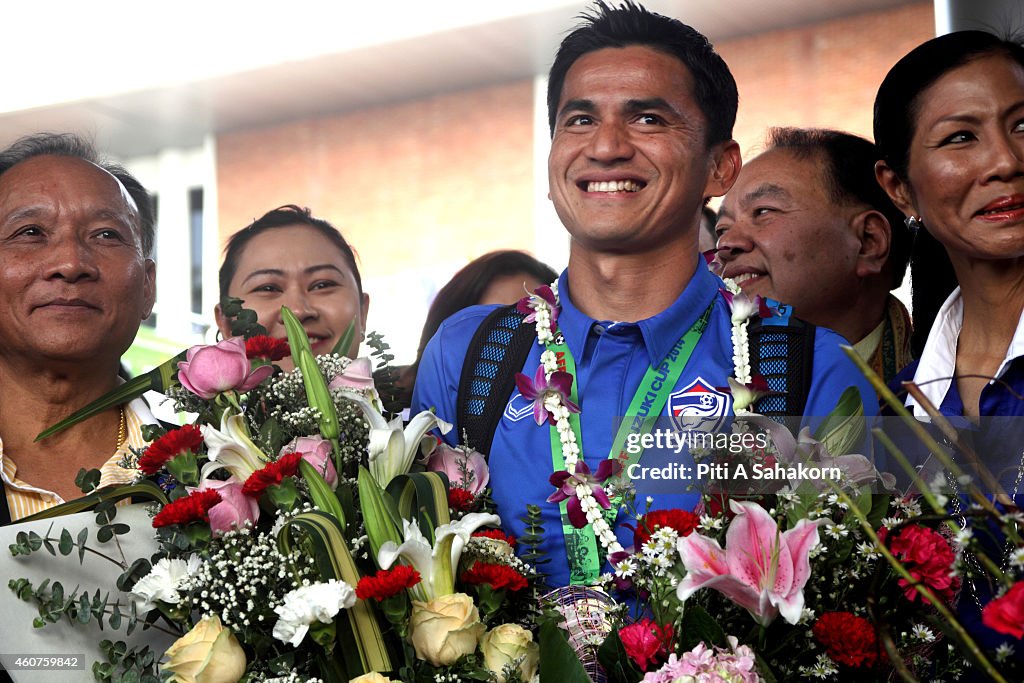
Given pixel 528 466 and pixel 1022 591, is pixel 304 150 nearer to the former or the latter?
pixel 528 466

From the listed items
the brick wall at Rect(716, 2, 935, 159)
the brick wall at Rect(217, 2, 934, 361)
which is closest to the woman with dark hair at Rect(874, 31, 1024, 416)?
the brick wall at Rect(716, 2, 935, 159)

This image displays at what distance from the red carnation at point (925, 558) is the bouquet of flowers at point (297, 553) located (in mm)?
503

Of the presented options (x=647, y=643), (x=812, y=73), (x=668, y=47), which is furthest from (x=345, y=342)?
(x=812, y=73)

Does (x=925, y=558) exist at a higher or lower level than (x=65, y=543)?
lower

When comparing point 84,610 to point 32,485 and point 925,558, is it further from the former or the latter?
point 925,558

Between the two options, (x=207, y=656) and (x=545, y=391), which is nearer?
(x=207, y=656)

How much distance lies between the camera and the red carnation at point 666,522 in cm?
149

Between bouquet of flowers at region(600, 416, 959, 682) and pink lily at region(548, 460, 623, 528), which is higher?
pink lily at region(548, 460, 623, 528)

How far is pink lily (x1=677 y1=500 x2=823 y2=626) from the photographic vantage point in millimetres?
1382

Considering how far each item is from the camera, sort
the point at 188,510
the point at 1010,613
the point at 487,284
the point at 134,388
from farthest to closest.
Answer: the point at 487,284 → the point at 134,388 → the point at 188,510 → the point at 1010,613

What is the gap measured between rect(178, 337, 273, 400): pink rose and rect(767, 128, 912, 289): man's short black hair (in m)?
1.69

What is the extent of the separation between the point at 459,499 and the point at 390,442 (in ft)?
0.44

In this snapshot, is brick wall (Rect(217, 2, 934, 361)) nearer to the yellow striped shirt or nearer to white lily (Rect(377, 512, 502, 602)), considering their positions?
the yellow striped shirt

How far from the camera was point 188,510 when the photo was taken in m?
1.59
